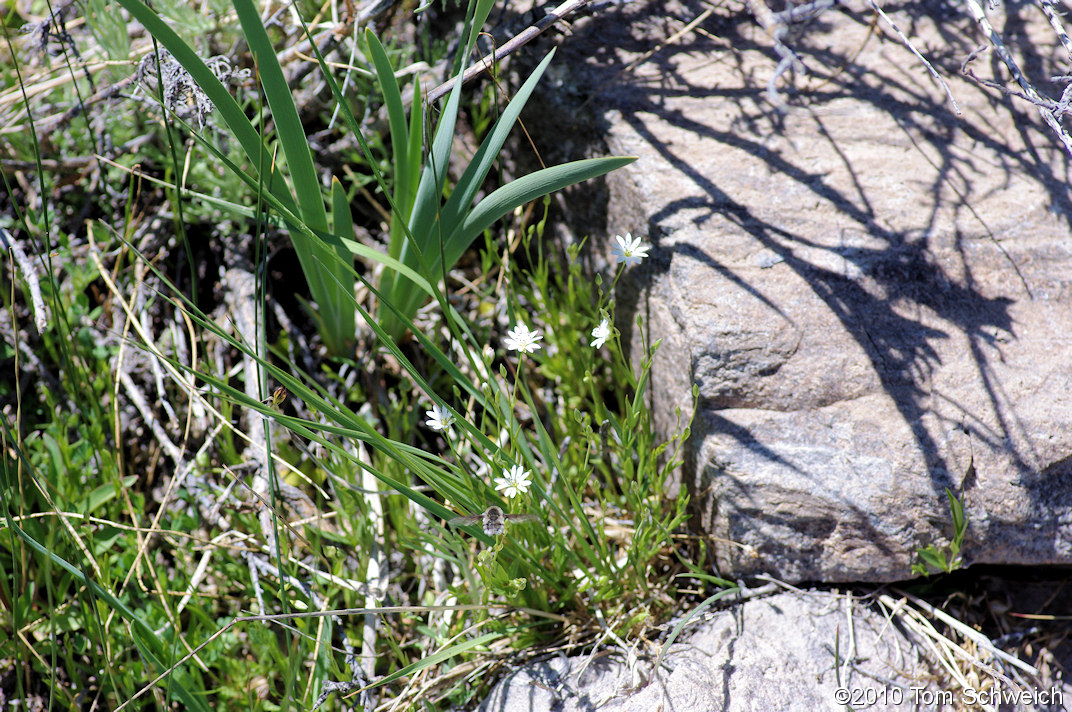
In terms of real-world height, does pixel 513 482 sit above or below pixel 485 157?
below

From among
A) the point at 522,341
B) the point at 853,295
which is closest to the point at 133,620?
the point at 522,341

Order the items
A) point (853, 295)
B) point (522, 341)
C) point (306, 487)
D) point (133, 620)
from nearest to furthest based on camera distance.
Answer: point (133, 620)
point (522, 341)
point (853, 295)
point (306, 487)

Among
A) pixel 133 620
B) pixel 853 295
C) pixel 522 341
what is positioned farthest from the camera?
pixel 853 295

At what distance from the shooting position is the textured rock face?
1524 mm

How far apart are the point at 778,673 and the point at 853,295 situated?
34.3 inches

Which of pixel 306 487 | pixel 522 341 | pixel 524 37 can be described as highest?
pixel 524 37

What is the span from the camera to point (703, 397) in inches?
64.2

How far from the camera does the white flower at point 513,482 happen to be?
1.38 m

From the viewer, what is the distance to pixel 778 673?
4.92 ft

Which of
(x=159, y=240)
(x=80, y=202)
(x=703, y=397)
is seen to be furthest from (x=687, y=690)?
Result: (x=80, y=202)

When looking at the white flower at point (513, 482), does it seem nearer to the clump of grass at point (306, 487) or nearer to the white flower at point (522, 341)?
the clump of grass at point (306, 487)

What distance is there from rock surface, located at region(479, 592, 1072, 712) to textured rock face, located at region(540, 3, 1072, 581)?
0.11 meters

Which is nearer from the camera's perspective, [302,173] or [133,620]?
[133,620]

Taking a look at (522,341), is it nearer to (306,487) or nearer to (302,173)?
(302,173)
